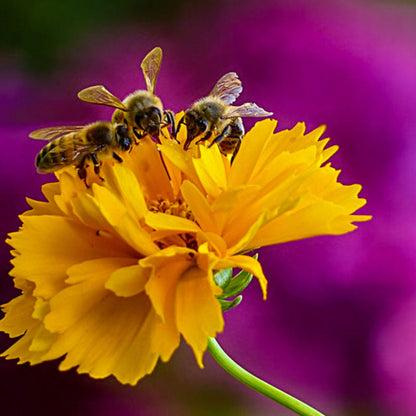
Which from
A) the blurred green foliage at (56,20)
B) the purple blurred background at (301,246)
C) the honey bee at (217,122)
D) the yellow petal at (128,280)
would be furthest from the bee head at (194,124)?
the blurred green foliage at (56,20)

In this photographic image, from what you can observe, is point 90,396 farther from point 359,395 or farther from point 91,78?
point 91,78

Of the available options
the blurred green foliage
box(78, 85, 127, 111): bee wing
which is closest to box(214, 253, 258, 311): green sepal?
box(78, 85, 127, 111): bee wing

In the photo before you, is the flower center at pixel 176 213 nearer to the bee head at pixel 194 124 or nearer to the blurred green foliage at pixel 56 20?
the bee head at pixel 194 124

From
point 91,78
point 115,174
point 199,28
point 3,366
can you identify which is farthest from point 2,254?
point 115,174

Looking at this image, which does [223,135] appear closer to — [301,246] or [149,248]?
[149,248]

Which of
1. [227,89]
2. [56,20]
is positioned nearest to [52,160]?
[227,89]

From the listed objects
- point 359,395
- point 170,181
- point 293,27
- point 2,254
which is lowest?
point 359,395

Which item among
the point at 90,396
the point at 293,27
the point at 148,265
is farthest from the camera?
the point at 293,27
